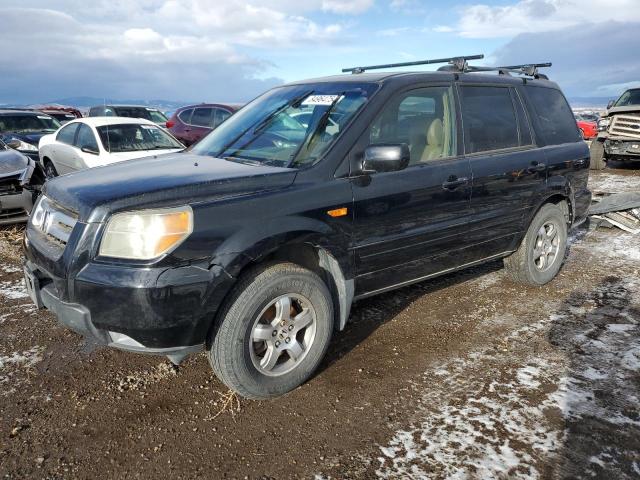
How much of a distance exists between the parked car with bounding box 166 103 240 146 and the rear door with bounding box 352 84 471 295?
391 inches

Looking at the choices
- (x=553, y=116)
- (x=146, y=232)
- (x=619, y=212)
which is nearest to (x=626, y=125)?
(x=619, y=212)

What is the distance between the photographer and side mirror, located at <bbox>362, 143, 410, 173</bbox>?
2973 mm

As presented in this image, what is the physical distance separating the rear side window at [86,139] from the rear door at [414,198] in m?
6.07

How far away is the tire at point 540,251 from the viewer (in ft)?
15.0

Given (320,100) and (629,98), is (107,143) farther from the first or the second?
(629,98)

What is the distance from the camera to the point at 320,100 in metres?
3.48

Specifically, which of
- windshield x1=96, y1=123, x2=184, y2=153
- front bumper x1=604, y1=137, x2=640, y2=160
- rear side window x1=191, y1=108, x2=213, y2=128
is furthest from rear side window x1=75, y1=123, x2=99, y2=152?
front bumper x1=604, y1=137, x2=640, y2=160

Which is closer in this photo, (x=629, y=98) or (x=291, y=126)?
(x=291, y=126)

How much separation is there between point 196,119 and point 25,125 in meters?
4.03

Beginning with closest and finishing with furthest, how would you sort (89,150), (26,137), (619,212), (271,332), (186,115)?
(271,332)
(619,212)
(89,150)
(26,137)
(186,115)

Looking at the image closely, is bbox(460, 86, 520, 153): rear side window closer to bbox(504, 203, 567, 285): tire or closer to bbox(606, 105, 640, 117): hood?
bbox(504, 203, 567, 285): tire

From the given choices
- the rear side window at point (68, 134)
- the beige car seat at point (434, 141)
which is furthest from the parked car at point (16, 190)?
the beige car seat at point (434, 141)

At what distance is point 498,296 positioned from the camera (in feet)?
15.0

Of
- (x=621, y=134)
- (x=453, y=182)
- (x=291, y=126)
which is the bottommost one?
(x=453, y=182)
